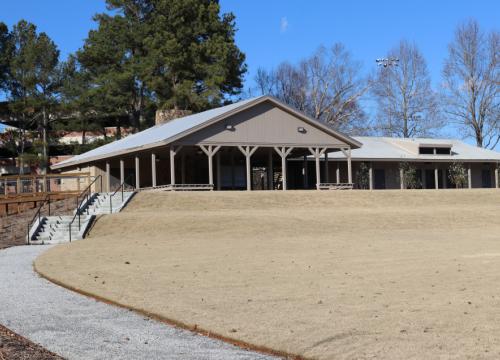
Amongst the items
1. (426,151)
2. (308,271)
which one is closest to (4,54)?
(426,151)

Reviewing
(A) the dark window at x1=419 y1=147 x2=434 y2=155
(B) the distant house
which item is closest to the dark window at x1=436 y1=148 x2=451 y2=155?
(B) the distant house

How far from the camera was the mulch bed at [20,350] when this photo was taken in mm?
7004

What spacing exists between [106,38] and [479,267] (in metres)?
50.4

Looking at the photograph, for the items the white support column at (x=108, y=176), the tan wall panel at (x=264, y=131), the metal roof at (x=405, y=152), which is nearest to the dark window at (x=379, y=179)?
the metal roof at (x=405, y=152)

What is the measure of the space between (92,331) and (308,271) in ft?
18.9

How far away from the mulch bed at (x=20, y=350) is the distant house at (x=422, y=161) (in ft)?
120

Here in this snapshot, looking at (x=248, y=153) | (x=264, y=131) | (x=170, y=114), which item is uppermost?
(x=170, y=114)

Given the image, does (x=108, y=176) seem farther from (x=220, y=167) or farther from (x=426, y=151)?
(x=426, y=151)

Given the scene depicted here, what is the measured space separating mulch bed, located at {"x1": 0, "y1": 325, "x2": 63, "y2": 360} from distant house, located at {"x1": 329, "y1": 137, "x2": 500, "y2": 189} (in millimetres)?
36667

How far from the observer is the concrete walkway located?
7.16m

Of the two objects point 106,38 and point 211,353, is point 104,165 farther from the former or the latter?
point 211,353

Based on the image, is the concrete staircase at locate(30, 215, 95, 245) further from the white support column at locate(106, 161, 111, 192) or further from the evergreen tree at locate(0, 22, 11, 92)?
the evergreen tree at locate(0, 22, 11, 92)

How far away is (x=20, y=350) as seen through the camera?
732 centimetres

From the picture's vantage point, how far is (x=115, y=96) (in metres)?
55.9
